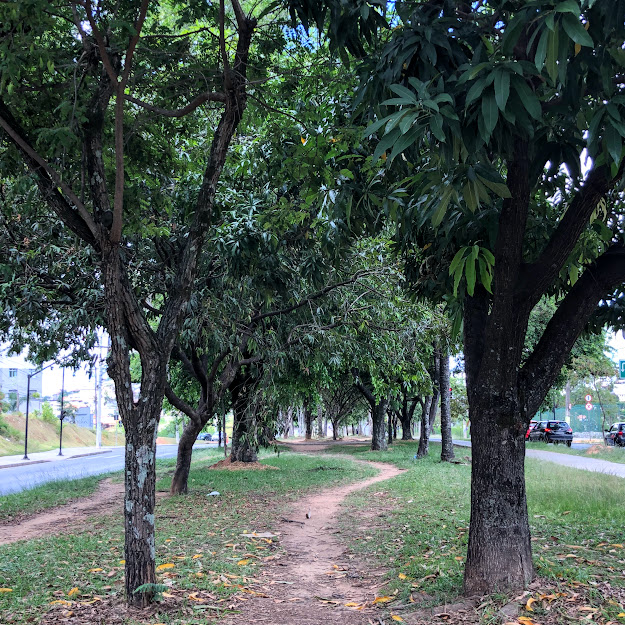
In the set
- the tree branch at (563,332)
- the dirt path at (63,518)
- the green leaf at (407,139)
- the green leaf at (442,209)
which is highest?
the green leaf at (407,139)

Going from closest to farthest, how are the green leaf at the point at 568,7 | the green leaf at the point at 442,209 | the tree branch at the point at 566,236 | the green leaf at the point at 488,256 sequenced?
the green leaf at the point at 568,7
the green leaf at the point at 442,209
the green leaf at the point at 488,256
the tree branch at the point at 566,236

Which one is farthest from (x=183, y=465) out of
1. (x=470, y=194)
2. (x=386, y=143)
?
(x=386, y=143)

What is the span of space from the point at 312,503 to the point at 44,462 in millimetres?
26506

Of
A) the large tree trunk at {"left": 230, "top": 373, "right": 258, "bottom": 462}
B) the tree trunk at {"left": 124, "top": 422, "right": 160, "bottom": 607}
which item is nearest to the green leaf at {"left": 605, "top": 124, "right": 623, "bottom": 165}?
the tree trunk at {"left": 124, "top": 422, "right": 160, "bottom": 607}

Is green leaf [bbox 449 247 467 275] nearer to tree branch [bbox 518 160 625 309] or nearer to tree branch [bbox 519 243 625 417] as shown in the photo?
tree branch [bbox 518 160 625 309]

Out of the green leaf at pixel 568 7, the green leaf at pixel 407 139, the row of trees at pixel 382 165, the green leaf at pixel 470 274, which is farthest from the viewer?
the green leaf at pixel 470 274

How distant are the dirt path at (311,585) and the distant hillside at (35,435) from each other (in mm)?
36183

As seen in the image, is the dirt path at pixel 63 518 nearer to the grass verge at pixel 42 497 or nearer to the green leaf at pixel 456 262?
the grass verge at pixel 42 497

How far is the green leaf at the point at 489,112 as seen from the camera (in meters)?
3.06

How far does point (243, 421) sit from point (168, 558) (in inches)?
357

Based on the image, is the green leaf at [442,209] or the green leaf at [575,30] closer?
the green leaf at [575,30]

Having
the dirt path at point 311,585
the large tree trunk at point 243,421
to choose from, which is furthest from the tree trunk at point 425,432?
the dirt path at point 311,585

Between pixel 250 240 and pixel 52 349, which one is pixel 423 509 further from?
pixel 52 349

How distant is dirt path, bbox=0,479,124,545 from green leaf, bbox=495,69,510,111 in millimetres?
9097
